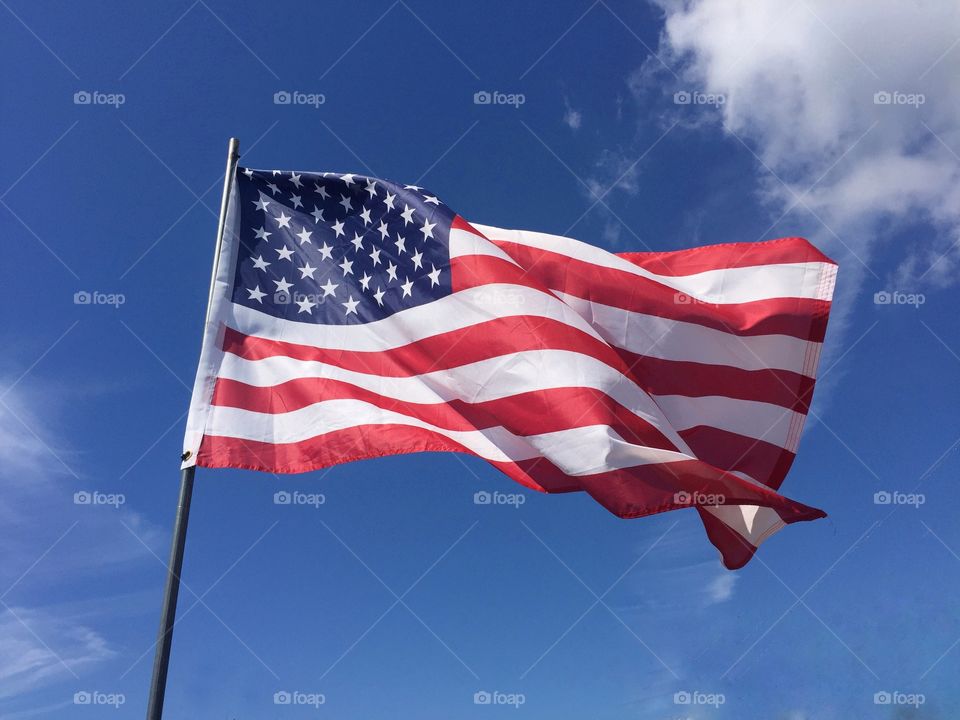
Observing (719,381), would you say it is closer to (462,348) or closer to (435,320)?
(462,348)

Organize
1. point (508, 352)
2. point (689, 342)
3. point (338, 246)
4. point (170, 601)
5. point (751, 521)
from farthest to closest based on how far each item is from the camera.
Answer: point (689, 342), point (338, 246), point (751, 521), point (508, 352), point (170, 601)

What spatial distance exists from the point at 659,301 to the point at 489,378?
3.34 metres

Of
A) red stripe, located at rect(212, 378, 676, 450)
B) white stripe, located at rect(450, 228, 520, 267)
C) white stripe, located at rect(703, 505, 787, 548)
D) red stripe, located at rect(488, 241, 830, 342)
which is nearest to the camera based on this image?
red stripe, located at rect(212, 378, 676, 450)

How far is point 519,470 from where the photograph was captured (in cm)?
1080

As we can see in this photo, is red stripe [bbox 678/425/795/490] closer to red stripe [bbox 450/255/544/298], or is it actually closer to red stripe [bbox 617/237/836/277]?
red stripe [bbox 617/237/836/277]

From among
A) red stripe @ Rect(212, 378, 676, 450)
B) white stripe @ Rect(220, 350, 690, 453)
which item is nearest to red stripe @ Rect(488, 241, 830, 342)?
white stripe @ Rect(220, 350, 690, 453)

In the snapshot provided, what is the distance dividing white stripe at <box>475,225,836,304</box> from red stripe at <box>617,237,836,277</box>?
0.10 metres

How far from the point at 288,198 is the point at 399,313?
7.34 feet

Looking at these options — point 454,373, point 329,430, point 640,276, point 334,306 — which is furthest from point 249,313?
point 640,276

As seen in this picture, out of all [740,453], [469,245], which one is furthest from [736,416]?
[469,245]

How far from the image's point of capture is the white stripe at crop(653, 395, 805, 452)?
12.9 meters

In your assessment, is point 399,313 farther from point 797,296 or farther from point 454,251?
point 797,296

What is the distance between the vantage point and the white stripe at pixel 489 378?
11180 millimetres

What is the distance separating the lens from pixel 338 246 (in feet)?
40.2
